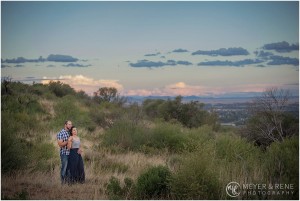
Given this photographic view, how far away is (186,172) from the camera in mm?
9109

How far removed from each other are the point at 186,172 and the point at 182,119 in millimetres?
26841

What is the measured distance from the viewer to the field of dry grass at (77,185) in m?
10.0

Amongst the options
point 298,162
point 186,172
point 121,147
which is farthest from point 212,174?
point 121,147

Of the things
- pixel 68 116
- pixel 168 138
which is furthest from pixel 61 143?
pixel 68 116

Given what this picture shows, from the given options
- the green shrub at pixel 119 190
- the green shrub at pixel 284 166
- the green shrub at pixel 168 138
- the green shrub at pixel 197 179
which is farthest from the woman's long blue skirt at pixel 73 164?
the green shrub at pixel 168 138

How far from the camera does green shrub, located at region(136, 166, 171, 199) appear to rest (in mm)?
10008

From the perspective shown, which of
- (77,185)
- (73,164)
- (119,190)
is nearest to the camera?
(119,190)

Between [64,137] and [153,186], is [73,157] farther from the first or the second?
[153,186]

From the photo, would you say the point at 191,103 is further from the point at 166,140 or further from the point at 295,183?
the point at 295,183

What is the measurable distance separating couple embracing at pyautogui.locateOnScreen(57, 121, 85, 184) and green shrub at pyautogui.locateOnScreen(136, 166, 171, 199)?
6.58ft

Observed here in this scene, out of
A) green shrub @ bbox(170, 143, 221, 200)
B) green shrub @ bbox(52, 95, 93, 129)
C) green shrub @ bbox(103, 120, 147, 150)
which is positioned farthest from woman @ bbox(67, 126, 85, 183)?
green shrub @ bbox(52, 95, 93, 129)

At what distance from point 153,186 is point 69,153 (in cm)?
A: 261

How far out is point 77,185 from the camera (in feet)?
35.8

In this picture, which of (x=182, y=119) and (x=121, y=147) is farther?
(x=182, y=119)
